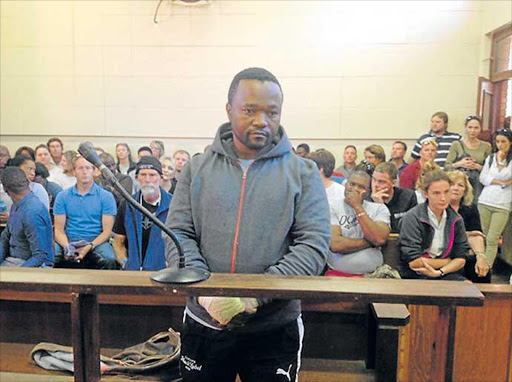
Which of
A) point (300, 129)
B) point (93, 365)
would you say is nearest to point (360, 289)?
point (93, 365)

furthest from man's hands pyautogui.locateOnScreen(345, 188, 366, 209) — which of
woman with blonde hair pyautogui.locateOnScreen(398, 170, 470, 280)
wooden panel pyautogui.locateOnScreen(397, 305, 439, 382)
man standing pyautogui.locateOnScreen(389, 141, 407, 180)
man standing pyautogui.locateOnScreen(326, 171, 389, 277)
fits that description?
man standing pyautogui.locateOnScreen(389, 141, 407, 180)

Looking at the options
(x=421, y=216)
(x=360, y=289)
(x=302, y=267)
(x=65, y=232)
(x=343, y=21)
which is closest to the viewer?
(x=360, y=289)

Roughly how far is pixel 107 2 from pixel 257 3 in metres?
1.77

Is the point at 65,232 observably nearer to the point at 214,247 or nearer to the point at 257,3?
the point at 214,247

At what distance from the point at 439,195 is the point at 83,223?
6.35 ft

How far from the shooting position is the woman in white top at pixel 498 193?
383cm

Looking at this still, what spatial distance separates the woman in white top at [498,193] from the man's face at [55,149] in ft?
13.6

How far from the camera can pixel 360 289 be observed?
105cm

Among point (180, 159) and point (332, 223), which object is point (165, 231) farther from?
point (180, 159)

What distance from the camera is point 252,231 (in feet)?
3.89

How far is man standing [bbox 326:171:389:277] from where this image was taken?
2430 mm

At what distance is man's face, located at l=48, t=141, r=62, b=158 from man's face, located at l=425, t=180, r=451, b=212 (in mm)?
4233

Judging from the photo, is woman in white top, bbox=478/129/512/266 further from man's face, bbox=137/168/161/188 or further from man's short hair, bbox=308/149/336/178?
man's face, bbox=137/168/161/188

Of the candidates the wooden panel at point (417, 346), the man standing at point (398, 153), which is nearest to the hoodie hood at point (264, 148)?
the wooden panel at point (417, 346)
